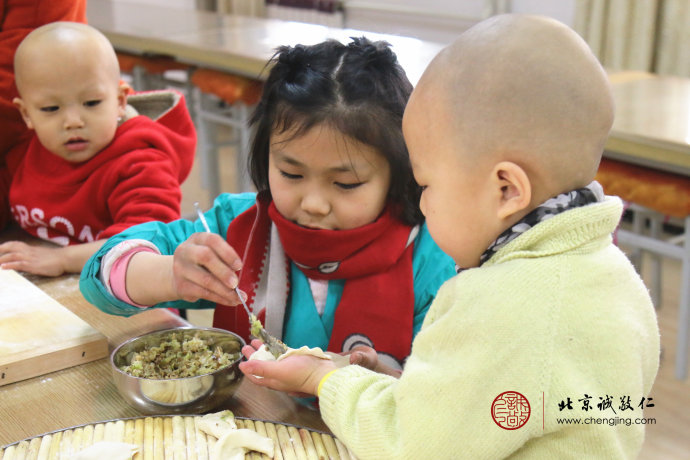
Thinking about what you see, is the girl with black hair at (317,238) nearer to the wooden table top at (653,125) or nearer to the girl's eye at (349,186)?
the girl's eye at (349,186)

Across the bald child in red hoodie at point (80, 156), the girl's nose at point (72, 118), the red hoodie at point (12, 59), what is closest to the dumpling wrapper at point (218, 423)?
the bald child in red hoodie at point (80, 156)

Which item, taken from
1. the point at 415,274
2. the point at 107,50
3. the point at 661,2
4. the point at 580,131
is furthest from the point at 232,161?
the point at 580,131

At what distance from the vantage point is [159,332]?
0.95 m

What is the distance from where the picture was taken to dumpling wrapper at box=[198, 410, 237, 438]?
0.79 metres

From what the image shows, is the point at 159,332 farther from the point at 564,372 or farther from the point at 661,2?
the point at 661,2

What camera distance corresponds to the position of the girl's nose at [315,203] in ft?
3.37

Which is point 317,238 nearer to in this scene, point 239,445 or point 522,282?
point 239,445

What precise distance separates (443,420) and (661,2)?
3476 millimetres

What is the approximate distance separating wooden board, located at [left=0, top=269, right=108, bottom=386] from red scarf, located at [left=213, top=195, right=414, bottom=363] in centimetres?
25

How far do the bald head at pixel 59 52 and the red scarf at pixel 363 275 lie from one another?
0.54 metres

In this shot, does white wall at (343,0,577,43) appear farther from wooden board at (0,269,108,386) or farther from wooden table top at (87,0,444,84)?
→ wooden board at (0,269,108,386)

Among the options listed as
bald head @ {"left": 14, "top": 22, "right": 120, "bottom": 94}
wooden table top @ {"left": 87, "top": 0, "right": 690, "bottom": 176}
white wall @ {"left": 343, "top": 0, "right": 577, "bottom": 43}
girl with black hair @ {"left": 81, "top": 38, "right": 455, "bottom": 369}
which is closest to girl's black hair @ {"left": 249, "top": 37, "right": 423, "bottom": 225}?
girl with black hair @ {"left": 81, "top": 38, "right": 455, "bottom": 369}

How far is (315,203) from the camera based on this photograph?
1.03 m

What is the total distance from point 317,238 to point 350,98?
0.68 feet
